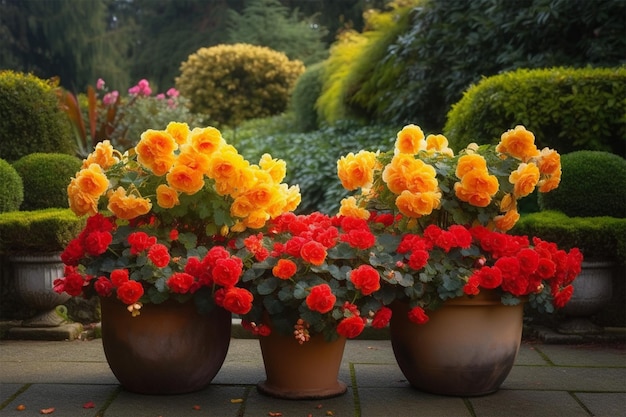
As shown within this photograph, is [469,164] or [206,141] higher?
[206,141]

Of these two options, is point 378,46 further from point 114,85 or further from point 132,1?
point 132,1

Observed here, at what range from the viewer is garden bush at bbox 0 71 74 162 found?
21.7 feet

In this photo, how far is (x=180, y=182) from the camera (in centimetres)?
371

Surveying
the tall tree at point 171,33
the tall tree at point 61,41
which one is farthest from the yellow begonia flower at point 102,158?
the tall tree at point 171,33

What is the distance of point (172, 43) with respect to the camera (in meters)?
27.8

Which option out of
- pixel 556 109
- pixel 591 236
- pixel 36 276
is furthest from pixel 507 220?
pixel 36 276

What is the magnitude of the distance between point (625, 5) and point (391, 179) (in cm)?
532

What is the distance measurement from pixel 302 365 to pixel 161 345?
64 cm

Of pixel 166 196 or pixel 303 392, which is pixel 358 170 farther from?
pixel 303 392

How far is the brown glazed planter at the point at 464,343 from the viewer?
12.7ft

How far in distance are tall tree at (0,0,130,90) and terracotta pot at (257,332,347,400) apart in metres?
20.8

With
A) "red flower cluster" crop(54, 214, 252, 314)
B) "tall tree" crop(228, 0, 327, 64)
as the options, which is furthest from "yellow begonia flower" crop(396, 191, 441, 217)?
"tall tree" crop(228, 0, 327, 64)

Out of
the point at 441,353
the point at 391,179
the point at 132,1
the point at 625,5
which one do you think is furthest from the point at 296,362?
the point at 132,1

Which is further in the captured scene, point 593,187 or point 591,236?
point 593,187
